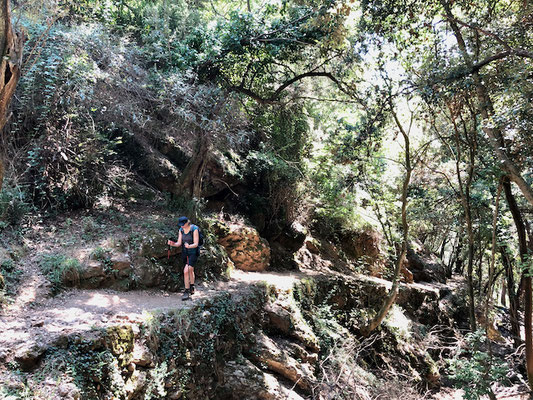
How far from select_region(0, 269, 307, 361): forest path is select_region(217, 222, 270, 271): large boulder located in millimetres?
2965

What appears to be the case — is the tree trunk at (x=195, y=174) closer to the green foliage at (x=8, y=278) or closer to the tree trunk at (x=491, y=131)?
the green foliage at (x=8, y=278)

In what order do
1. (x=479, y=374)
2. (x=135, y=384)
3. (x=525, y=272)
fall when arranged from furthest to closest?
(x=525, y=272) → (x=479, y=374) → (x=135, y=384)

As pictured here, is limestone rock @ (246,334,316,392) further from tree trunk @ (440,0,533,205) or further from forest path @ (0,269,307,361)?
tree trunk @ (440,0,533,205)

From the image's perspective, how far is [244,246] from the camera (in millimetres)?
10516

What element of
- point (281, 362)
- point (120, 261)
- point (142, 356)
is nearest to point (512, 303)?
point (281, 362)

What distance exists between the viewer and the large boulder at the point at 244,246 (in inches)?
402

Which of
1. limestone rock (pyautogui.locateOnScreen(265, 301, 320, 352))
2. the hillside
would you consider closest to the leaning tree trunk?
the hillside

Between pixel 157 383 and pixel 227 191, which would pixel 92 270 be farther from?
pixel 227 191

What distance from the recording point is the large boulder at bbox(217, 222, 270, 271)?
10.2 metres

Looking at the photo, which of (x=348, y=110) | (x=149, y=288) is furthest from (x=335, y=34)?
(x=149, y=288)

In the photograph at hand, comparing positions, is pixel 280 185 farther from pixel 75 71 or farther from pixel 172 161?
pixel 75 71

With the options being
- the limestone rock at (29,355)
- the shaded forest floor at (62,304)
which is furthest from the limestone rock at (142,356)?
the limestone rock at (29,355)

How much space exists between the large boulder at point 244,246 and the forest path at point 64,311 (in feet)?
9.73

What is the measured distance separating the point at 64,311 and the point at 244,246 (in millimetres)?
5964
